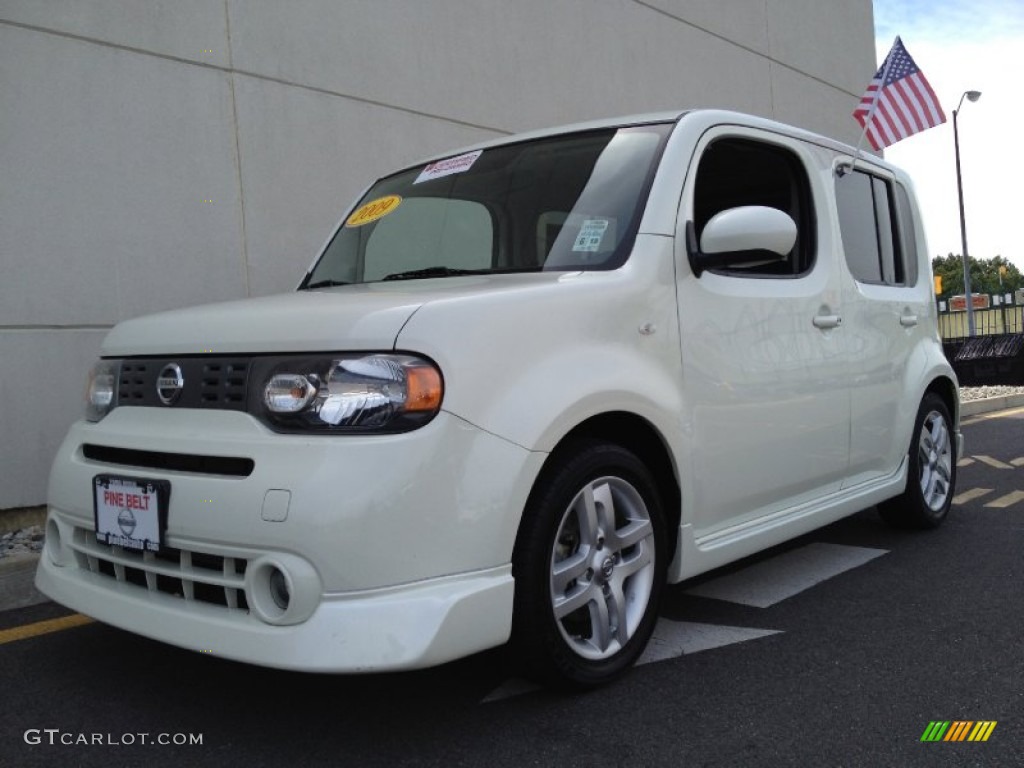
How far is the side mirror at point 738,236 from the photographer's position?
112 inches

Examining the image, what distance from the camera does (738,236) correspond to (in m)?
2.84

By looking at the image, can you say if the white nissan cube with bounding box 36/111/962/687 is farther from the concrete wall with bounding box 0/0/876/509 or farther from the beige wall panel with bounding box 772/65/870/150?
the beige wall panel with bounding box 772/65/870/150

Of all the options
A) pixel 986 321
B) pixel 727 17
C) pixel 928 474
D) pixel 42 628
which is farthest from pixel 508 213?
pixel 986 321

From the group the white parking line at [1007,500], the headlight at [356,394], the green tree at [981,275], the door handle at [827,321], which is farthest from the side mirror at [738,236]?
the green tree at [981,275]

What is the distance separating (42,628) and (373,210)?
205 centimetres

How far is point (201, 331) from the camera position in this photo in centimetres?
247

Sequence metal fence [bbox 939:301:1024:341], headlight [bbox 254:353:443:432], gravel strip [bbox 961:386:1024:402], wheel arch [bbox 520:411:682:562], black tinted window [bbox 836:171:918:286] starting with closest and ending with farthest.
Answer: headlight [bbox 254:353:443:432]
wheel arch [bbox 520:411:682:562]
black tinted window [bbox 836:171:918:286]
gravel strip [bbox 961:386:1024:402]
metal fence [bbox 939:301:1024:341]

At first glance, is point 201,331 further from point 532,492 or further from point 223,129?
point 223,129

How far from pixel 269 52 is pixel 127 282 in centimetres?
202

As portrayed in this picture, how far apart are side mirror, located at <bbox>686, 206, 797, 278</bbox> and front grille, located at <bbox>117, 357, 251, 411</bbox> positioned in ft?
4.87

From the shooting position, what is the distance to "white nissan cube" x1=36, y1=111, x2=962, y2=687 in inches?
82.8

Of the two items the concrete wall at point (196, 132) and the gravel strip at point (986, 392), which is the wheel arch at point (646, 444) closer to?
the concrete wall at point (196, 132)

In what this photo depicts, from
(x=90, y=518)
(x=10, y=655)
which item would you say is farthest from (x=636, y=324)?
(x=10, y=655)

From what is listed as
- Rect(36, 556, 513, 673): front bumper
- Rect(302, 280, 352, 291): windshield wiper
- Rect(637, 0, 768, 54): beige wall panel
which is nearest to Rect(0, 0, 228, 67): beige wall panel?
Rect(302, 280, 352, 291): windshield wiper
